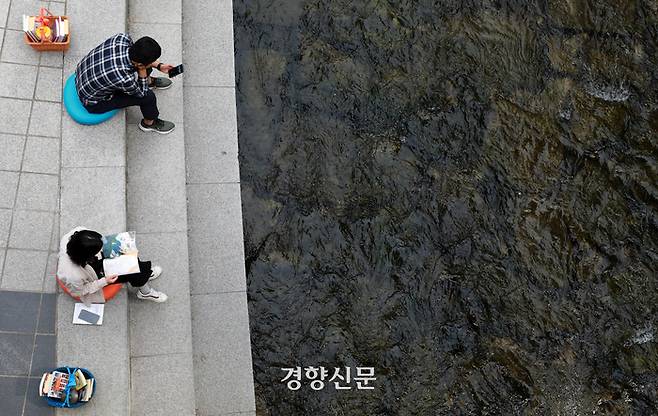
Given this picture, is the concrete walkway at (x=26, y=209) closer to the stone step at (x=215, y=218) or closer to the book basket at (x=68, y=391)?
the book basket at (x=68, y=391)

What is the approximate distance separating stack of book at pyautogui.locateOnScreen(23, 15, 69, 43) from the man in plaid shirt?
53 cm

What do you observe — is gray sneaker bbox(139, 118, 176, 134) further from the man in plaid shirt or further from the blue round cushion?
the blue round cushion

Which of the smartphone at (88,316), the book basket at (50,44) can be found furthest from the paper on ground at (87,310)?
the book basket at (50,44)

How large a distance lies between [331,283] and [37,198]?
10.2ft

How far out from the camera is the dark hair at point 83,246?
5.92 metres

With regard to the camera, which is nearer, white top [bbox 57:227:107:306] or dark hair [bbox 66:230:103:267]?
dark hair [bbox 66:230:103:267]

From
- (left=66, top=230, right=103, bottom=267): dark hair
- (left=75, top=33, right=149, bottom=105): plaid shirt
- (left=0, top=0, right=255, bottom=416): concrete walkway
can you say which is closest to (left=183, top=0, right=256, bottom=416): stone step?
(left=0, top=0, right=255, bottom=416): concrete walkway

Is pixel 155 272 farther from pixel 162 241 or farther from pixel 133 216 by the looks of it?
pixel 133 216

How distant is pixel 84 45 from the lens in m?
7.72

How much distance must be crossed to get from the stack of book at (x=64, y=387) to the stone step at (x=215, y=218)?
1112 millimetres

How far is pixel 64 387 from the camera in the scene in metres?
6.19

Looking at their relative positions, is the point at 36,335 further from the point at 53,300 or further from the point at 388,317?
the point at 388,317

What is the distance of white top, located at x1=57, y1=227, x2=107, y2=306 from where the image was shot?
616cm

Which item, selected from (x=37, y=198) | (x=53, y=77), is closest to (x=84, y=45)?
(x=53, y=77)
